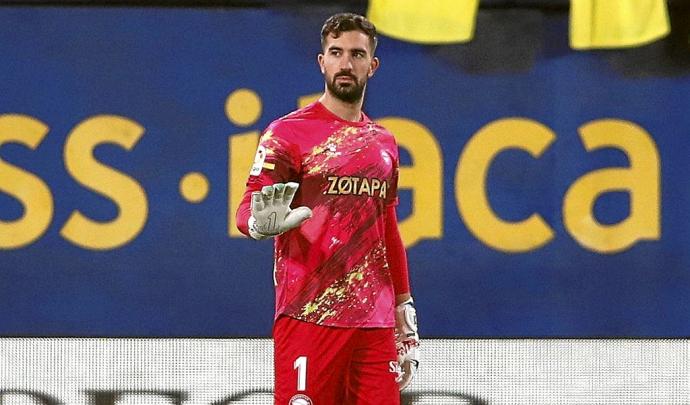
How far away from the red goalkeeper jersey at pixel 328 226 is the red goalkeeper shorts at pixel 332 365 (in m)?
0.03

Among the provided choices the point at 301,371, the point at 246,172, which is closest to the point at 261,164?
Answer: the point at 301,371

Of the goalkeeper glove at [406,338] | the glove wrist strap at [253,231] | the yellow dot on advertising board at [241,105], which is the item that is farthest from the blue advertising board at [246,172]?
the glove wrist strap at [253,231]

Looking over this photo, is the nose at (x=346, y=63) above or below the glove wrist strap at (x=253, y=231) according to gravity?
above

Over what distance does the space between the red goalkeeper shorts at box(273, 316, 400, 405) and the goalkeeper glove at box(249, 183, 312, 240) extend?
0.38 metres

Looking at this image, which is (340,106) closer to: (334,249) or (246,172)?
(334,249)

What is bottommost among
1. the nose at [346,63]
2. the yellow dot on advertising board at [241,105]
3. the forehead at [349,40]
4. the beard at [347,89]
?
the beard at [347,89]

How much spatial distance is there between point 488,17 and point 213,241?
1324 mm

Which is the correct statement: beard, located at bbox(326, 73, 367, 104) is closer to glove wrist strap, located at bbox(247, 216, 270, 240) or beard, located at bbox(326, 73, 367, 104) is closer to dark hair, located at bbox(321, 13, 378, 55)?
dark hair, located at bbox(321, 13, 378, 55)

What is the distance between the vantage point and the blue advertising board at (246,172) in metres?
4.49

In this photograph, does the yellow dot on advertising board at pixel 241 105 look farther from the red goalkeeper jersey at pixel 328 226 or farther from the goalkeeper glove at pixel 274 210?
the goalkeeper glove at pixel 274 210

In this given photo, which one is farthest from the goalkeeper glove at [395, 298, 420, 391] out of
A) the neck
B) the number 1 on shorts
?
the neck

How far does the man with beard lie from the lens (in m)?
3.15

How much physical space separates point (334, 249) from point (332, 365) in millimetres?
302

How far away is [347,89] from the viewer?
3182mm
